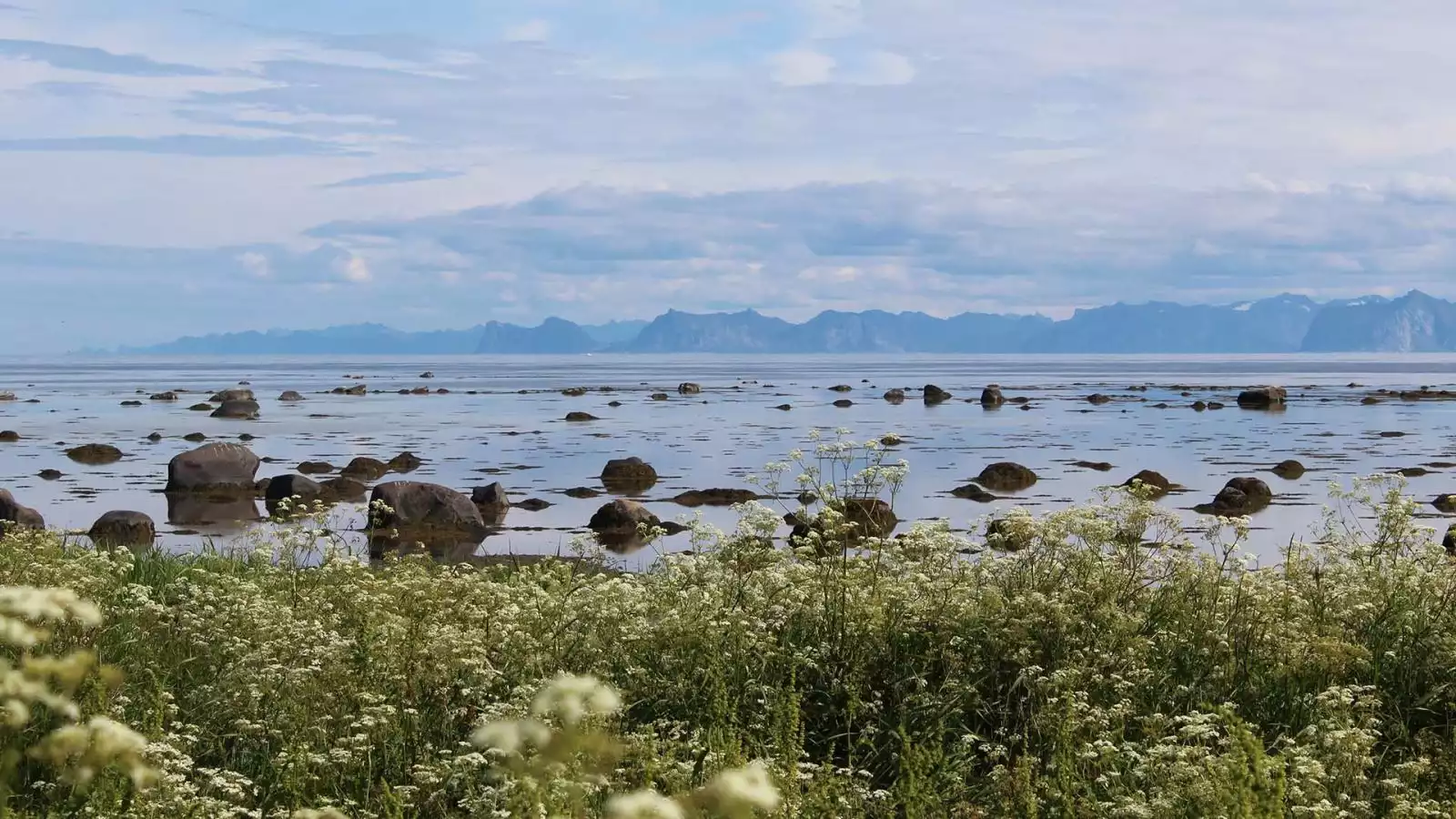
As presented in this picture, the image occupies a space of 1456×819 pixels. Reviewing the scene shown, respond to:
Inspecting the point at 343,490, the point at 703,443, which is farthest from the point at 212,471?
the point at 703,443

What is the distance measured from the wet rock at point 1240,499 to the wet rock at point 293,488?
20.0 m

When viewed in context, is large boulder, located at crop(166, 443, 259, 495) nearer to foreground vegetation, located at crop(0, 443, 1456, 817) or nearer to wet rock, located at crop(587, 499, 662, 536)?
wet rock, located at crop(587, 499, 662, 536)

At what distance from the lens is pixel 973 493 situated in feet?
98.9

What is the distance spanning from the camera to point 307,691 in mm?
7500

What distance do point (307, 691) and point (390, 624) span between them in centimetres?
89

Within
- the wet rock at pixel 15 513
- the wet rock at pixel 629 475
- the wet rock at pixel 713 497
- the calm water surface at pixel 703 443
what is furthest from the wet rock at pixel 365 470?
the wet rock at pixel 15 513

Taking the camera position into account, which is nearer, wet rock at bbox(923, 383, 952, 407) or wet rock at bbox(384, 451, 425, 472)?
wet rock at bbox(384, 451, 425, 472)

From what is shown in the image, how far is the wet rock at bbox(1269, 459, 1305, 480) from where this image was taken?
33.5 meters

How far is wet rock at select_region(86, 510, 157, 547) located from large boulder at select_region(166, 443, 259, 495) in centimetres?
781

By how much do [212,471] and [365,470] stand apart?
4.88 meters

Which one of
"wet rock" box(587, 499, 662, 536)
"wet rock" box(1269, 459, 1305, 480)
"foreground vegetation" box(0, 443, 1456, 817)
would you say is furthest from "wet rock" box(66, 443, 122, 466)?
"wet rock" box(1269, 459, 1305, 480)

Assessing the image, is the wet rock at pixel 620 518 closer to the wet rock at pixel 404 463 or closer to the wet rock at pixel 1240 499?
the wet rock at pixel 1240 499

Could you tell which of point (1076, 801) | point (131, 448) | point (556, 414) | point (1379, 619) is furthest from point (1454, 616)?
point (556, 414)

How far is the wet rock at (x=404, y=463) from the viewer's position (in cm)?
3638
